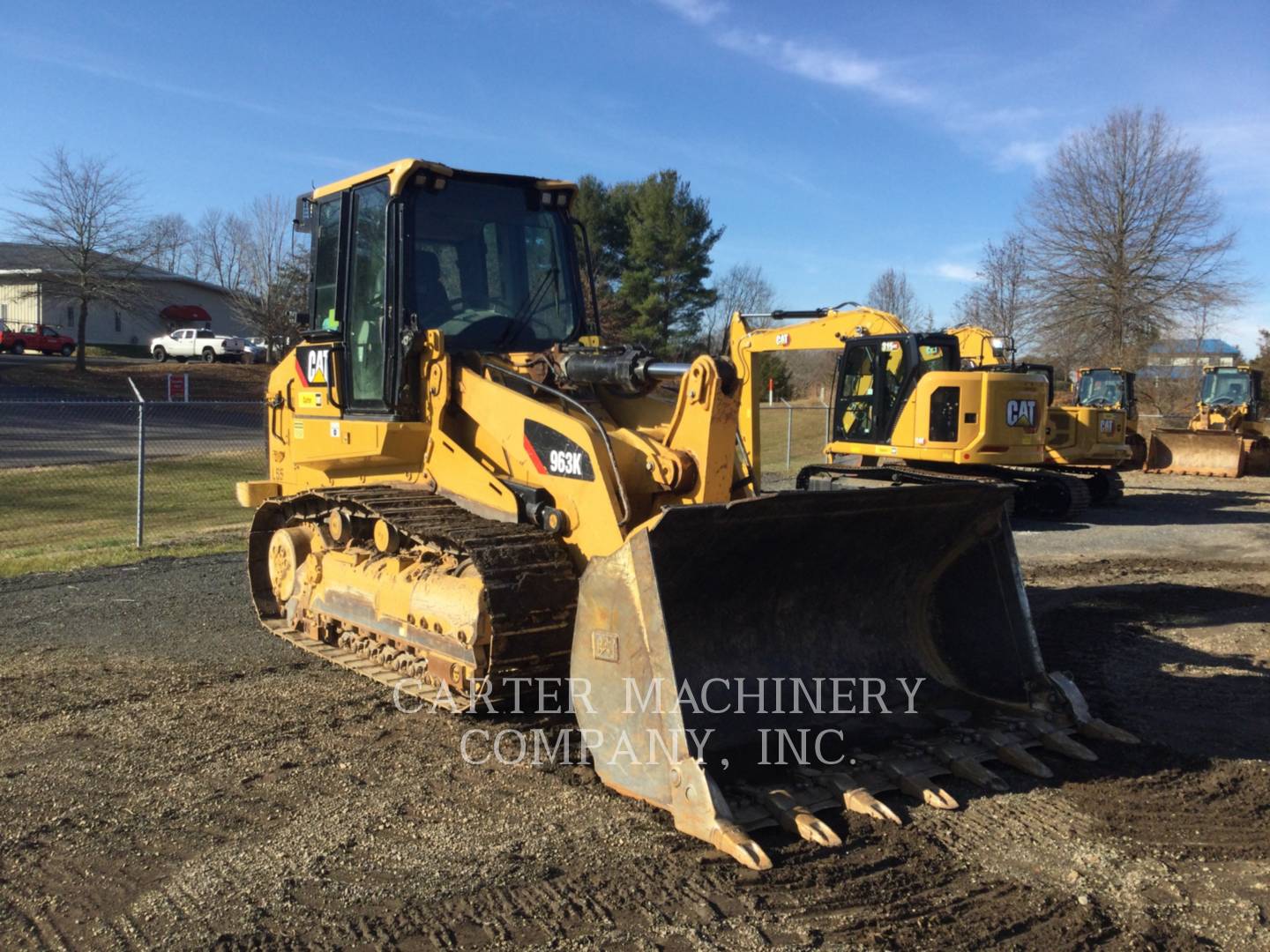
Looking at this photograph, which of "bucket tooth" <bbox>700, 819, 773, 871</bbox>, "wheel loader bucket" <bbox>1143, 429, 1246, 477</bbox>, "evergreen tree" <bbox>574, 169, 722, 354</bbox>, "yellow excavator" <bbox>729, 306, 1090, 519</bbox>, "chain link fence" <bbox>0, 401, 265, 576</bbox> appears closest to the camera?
"bucket tooth" <bbox>700, 819, 773, 871</bbox>

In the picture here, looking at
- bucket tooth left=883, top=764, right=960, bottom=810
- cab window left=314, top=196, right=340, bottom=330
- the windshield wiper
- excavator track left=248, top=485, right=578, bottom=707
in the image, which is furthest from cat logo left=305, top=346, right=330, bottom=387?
bucket tooth left=883, top=764, right=960, bottom=810

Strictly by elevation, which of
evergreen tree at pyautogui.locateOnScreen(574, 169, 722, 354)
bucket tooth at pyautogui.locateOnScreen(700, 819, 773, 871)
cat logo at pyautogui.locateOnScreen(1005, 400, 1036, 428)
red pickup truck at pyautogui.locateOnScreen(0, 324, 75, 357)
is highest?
evergreen tree at pyautogui.locateOnScreen(574, 169, 722, 354)

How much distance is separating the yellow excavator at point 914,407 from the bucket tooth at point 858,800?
30.4 ft

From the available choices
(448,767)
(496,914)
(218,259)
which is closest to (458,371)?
(448,767)

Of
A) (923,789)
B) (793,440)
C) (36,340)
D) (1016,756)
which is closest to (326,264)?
(923,789)

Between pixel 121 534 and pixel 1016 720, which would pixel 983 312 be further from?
pixel 1016 720

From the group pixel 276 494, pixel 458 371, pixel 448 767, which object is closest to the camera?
pixel 448 767

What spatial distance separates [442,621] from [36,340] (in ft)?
131

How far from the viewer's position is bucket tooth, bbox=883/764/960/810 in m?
4.45

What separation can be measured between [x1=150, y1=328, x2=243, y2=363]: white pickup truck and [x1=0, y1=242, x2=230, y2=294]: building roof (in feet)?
8.79

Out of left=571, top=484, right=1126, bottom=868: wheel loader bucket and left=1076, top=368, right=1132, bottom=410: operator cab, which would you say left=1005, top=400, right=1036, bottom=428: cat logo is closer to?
left=1076, top=368, right=1132, bottom=410: operator cab

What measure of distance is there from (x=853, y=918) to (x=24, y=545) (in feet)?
36.3

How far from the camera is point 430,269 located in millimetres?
6266

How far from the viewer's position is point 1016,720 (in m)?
5.25
